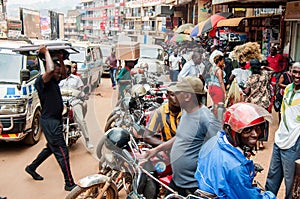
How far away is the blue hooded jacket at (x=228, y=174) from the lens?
2.03 m

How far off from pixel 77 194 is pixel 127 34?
228 cm

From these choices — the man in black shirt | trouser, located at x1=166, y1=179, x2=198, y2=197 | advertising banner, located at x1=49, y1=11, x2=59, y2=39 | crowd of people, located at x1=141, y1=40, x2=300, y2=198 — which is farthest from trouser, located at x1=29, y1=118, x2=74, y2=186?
advertising banner, located at x1=49, y1=11, x2=59, y2=39

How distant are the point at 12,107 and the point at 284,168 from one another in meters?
4.44

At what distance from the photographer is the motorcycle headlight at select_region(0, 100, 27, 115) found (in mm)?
5988

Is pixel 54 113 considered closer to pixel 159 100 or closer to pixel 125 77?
pixel 159 100

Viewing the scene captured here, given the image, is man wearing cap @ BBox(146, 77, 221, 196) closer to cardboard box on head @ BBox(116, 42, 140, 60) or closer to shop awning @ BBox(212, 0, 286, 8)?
cardboard box on head @ BBox(116, 42, 140, 60)

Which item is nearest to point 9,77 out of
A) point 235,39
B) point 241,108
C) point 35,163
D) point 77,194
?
point 35,163

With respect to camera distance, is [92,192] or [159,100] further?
[159,100]

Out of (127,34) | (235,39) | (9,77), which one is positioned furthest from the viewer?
(235,39)

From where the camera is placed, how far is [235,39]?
1319 centimetres

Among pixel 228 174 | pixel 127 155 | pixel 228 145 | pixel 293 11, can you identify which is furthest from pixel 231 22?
pixel 228 174

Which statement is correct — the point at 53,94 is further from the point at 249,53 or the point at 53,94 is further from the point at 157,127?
the point at 249,53

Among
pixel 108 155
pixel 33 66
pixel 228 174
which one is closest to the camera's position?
pixel 228 174

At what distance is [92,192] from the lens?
3.61 metres
